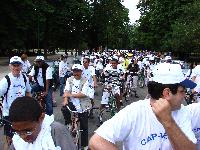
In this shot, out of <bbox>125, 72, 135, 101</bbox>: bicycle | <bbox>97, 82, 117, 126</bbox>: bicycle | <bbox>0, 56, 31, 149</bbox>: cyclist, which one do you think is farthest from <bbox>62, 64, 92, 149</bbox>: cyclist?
<bbox>125, 72, 135, 101</bbox>: bicycle

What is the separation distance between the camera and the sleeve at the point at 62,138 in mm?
3109

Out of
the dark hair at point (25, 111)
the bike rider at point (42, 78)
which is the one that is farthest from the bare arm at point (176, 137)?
the bike rider at point (42, 78)

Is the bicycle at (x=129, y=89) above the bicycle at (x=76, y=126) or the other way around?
the other way around

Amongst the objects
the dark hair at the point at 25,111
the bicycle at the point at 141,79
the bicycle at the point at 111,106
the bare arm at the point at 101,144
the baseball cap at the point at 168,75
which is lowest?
the bicycle at the point at 141,79

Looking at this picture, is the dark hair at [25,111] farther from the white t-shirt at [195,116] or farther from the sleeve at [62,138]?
the white t-shirt at [195,116]

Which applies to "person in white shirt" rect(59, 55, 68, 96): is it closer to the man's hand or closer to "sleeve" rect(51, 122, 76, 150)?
"sleeve" rect(51, 122, 76, 150)

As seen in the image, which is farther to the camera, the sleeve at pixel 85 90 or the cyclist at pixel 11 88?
the sleeve at pixel 85 90

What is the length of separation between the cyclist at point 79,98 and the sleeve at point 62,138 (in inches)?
223

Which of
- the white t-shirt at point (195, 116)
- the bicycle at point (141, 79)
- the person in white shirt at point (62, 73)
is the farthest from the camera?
the bicycle at point (141, 79)

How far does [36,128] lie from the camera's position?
10.3 feet

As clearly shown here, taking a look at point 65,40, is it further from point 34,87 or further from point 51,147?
point 51,147

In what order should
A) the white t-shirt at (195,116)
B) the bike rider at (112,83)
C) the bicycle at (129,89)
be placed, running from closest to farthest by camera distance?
the white t-shirt at (195,116)
the bike rider at (112,83)
the bicycle at (129,89)

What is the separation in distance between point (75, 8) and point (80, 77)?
48866 millimetres

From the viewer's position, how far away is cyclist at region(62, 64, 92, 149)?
8.88 m
